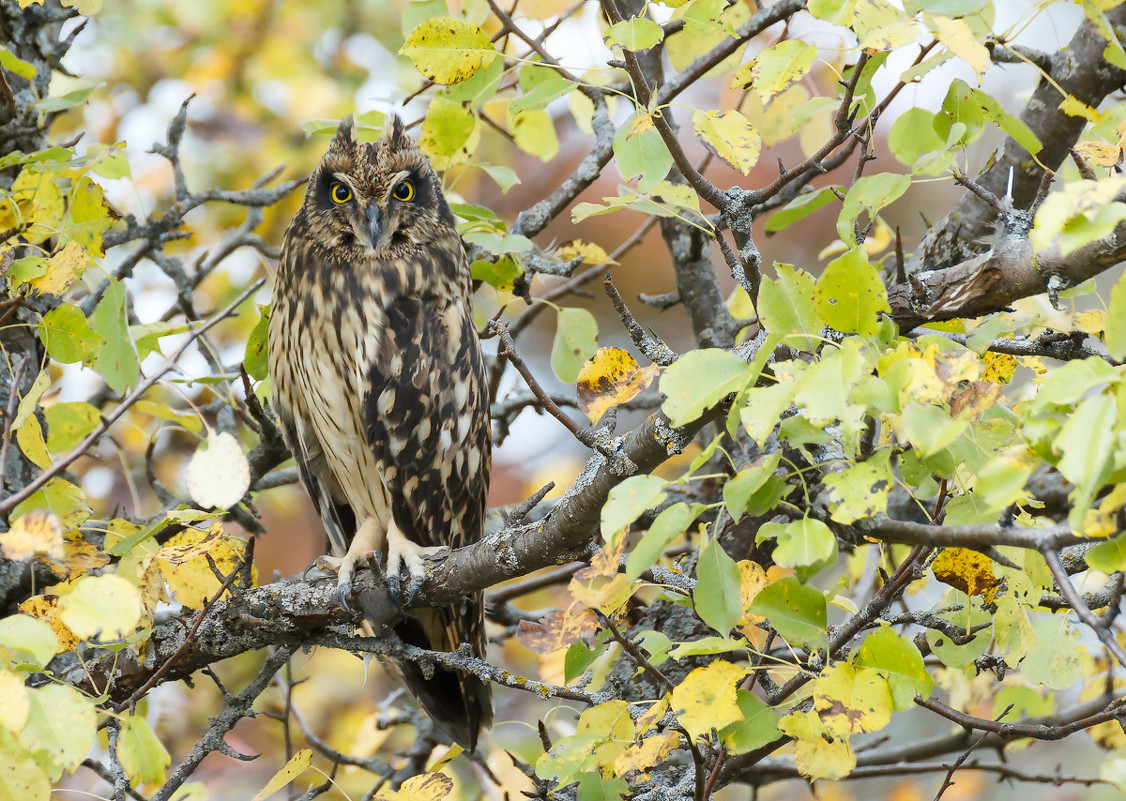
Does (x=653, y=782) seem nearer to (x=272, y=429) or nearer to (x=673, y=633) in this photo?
(x=673, y=633)

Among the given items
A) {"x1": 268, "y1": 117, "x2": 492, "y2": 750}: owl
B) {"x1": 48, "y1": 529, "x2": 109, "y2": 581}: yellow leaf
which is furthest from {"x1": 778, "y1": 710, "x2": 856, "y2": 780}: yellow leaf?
{"x1": 268, "y1": 117, "x2": 492, "y2": 750}: owl

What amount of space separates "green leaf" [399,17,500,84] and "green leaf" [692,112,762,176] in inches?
18.4

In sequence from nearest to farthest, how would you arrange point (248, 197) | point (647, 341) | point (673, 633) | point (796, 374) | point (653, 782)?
point (796, 374), point (647, 341), point (653, 782), point (673, 633), point (248, 197)

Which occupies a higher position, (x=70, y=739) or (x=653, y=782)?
(x=70, y=739)

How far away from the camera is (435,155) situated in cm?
238

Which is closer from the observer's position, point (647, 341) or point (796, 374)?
point (796, 374)

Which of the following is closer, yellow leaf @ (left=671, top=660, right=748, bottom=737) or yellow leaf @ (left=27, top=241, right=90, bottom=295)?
yellow leaf @ (left=671, top=660, right=748, bottom=737)

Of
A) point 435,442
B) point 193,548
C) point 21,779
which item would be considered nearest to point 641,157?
point 193,548

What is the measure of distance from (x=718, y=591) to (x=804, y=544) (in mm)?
150

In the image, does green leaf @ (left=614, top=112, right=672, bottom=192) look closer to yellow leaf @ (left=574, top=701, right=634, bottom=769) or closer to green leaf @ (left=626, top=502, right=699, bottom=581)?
green leaf @ (left=626, top=502, right=699, bottom=581)

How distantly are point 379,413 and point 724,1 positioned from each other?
1455mm

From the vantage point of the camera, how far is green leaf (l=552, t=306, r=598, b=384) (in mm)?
2463

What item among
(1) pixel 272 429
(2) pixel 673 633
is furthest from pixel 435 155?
(2) pixel 673 633

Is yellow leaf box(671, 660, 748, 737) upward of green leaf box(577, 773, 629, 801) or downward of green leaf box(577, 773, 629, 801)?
upward
